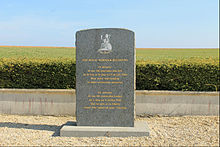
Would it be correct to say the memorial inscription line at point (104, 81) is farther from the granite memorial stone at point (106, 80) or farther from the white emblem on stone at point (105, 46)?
the white emblem on stone at point (105, 46)

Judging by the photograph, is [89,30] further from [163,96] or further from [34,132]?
[163,96]

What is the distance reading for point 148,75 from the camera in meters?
7.05

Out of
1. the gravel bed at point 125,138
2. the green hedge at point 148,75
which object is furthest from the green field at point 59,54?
the gravel bed at point 125,138

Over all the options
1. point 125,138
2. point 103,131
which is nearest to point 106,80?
point 103,131

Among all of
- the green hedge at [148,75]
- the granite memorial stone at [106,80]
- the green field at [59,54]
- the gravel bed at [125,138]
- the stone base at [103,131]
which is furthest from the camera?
the green field at [59,54]

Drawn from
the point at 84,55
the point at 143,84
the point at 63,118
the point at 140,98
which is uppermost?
the point at 84,55

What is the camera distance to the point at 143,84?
23.3 feet

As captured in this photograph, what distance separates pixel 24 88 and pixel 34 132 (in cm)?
263

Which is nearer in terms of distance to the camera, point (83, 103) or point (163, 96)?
point (83, 103)

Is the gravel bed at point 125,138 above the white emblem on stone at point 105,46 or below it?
below

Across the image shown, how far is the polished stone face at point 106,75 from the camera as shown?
5.03 metres

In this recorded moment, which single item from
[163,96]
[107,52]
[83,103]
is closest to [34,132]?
[83,103]

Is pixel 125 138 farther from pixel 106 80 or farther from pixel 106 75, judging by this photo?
pixel 106 75

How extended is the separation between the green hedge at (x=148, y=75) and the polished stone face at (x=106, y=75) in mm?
2091
